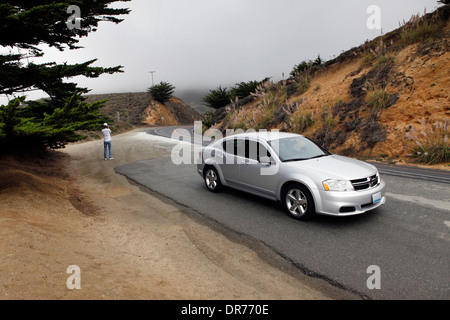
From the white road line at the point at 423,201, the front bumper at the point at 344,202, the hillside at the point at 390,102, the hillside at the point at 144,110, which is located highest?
the hillside at the point at 144,110

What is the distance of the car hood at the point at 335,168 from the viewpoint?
196 inches

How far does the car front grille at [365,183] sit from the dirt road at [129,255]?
192 cm

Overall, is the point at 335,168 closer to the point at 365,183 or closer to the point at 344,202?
the point at 365,183

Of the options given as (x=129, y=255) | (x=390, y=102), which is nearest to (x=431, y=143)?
(x=390, y=102)

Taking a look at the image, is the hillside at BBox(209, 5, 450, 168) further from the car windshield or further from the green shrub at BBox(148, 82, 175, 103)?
the green shrub at BBox(148, 82, 175, 103)

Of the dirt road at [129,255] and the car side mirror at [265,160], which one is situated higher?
the car side mirror at [265,160]

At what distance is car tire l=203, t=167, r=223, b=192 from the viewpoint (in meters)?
7.21

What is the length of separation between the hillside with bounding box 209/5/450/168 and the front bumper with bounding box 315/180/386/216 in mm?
6447

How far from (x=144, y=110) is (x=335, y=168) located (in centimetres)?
5607

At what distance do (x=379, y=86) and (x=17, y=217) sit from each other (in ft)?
48.1

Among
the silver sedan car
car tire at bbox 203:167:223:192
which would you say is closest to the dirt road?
car tire at bbox 203:167:223:192

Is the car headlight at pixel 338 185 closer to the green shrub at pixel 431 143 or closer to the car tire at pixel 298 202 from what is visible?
the car tire at pixel 298 202

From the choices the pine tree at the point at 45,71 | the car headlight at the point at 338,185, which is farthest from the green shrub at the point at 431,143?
the pine tree at the point at 45,71

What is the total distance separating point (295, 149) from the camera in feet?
20.0
